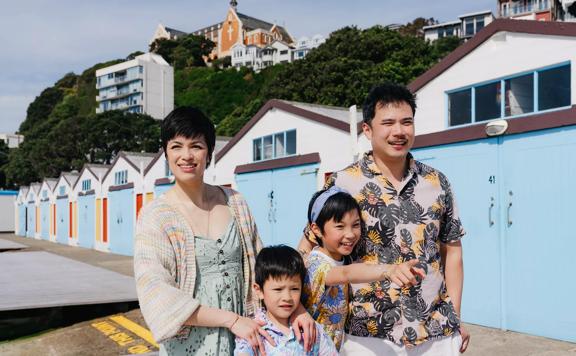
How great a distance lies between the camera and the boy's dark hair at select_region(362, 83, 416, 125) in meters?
2.60

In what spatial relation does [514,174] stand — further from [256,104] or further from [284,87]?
[256,104]

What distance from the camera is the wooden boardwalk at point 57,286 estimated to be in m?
8.38

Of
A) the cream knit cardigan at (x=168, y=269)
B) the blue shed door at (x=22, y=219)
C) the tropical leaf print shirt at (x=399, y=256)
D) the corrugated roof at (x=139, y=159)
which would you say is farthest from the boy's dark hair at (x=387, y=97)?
the blue shed door at (x=22, y=219)

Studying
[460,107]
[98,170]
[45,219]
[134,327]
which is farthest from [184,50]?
[134,327]

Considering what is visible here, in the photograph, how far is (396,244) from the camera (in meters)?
2.57

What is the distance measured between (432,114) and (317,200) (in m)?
6.85

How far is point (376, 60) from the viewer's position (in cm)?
3269

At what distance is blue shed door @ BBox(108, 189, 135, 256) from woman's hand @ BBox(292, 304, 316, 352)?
19.8 meters

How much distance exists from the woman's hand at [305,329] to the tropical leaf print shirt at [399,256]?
0.33 m

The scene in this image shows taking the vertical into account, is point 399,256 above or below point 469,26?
below

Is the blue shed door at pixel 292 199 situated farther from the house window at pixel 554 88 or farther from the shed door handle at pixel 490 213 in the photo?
the house window at pixel 554 88

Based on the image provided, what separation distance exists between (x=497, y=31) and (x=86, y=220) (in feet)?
79.5

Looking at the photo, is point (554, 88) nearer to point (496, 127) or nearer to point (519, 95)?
point (519, 95)

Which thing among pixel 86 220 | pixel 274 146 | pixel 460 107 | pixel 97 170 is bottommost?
pixel 86 220
